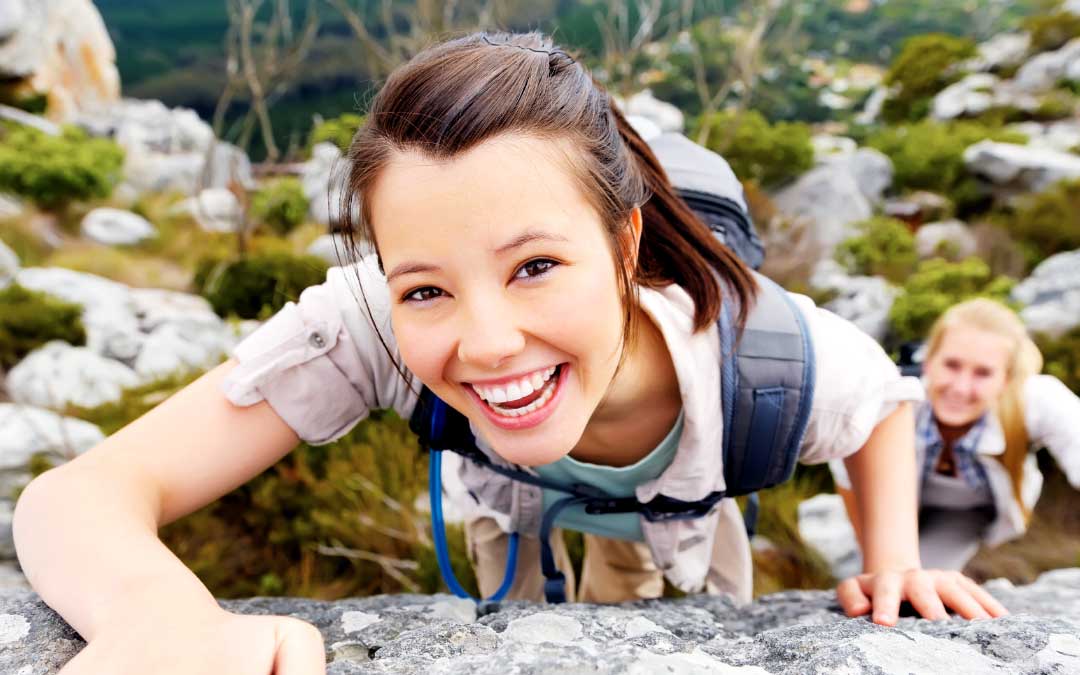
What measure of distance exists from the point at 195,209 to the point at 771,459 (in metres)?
8.60

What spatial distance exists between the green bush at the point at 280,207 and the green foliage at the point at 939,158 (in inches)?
296

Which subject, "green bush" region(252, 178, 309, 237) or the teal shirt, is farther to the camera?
"green bush" region(252, 178, 309, 237)

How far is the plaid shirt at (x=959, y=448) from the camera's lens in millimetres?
2426

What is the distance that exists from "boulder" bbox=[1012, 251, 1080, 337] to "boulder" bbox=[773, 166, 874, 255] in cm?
215

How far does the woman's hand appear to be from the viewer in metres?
1.17

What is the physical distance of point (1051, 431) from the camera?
2359mm

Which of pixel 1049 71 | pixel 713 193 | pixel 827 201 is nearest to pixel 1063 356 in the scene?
pixel 713 193

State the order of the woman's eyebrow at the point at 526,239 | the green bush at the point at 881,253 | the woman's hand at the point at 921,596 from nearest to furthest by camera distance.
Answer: the woman's eyebrow at the point at 526,239 < the woman's hand at the point at 921,596 < the green bush at the point at 881,253

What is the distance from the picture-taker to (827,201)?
27.7 feet

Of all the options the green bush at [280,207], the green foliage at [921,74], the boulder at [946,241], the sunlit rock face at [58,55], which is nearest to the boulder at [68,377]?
the green bush at [280,207]

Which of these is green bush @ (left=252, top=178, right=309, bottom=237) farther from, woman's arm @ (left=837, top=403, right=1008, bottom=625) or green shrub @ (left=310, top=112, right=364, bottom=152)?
woman's arm @ (left=837, top=403, right=1008, bottom=625)

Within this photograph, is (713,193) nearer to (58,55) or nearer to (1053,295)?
(1053,295)

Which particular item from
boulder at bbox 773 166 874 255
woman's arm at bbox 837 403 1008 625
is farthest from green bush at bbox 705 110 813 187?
woman's arm at bbox 837 403 1008 625

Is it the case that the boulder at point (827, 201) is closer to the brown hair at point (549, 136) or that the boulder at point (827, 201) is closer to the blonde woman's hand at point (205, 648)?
the brown hair at point (549, 136)
